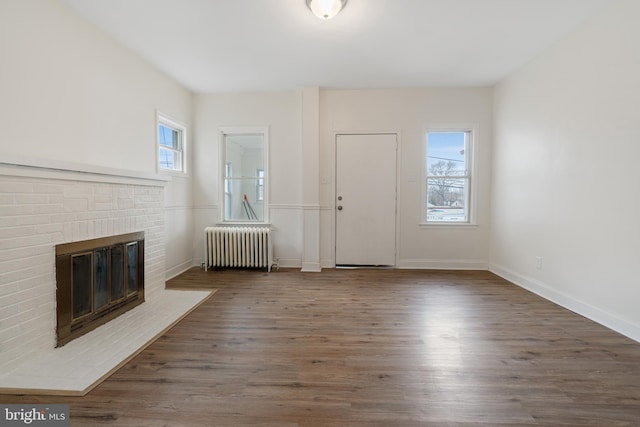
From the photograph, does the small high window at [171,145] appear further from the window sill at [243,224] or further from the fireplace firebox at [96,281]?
the fireplace firebox at [96,281]

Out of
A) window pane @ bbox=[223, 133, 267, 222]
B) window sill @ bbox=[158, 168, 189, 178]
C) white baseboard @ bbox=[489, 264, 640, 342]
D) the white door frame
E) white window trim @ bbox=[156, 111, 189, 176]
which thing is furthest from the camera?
window pane @ bbox=[223, 133, 267, 222]

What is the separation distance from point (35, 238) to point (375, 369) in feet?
7.81

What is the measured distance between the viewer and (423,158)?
4.28m

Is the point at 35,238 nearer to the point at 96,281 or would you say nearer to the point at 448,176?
the point at 96,281

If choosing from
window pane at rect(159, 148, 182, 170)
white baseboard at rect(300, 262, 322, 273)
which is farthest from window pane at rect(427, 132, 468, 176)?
window pane at rect(159, 148, 182, 170)

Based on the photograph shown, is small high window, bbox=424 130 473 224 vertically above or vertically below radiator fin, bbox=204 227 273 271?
above

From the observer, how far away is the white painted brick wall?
169 cm

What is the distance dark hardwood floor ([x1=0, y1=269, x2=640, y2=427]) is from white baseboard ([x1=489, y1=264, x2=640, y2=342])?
0.35ft

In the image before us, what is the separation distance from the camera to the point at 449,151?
4.33 meters

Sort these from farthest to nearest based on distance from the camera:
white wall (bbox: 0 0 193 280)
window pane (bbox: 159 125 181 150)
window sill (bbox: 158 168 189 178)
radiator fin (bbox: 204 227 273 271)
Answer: radiator fin (bbox: 204 227 273 271) → window pane (bbox: 159 125 181 150) → window sill (bbox: 158 168 189 178) → white wall (bbox: 0 0 193 280)

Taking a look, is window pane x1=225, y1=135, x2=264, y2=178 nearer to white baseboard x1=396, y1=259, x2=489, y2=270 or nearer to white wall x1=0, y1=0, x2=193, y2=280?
white wall x1=0, y1=0, x2=193, y2=280

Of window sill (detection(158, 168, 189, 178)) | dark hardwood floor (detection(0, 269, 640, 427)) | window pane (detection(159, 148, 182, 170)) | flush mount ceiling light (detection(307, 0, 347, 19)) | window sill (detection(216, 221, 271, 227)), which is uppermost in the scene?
flush mount ceiling light (detection(307, 0, 347, 19))

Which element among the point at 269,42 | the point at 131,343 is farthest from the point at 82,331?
the point at 269,42

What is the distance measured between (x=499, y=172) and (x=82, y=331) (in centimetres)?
500
